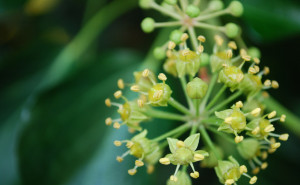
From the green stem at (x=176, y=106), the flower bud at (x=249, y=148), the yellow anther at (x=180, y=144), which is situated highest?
the green stem at (x=176, y=106)

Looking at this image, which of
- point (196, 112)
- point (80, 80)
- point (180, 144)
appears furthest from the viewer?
point (80, 80)

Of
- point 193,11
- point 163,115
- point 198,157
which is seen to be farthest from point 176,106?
point 193,11

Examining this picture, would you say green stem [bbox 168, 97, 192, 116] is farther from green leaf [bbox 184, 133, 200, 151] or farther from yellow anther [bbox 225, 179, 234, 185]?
yellow anther [bbox 225, 179, 234, 185]

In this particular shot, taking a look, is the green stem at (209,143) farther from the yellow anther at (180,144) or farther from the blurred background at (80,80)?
the blurred background at (80,80)

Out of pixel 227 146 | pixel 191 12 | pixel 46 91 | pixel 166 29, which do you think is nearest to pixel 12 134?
pixel 46 91

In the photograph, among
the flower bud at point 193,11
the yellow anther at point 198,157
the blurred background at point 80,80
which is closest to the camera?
the yellow anther at point 198,157

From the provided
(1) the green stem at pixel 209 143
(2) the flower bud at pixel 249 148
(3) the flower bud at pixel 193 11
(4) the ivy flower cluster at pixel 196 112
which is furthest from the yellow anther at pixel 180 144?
(3) the flower bud at pixel 193 11

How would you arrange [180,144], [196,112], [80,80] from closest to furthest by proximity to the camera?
[180,144] → [196,112] → [80,80]

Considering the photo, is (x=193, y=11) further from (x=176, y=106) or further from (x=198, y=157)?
(x=198, y=157)
